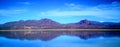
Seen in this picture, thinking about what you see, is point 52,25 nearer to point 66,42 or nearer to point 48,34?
point 48,34

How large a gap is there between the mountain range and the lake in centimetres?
11

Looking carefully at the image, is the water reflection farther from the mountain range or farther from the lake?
the mountain range

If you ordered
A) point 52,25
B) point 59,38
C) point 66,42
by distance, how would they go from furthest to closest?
point 52,25 < point 59,38 < point 66,42

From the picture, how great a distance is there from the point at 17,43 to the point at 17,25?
42 centimetres

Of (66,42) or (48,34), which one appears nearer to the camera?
(66,42)

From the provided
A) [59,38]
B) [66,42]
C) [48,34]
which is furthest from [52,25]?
[66,42]

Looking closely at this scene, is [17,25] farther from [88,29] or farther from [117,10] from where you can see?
[117,10]

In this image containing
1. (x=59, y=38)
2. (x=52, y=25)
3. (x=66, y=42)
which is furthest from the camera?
(x=52, y=25)

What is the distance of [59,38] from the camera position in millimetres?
5953

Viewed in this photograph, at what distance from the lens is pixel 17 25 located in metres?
6.01

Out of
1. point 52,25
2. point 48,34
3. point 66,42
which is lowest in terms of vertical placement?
point 66,42

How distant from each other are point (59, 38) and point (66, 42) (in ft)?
0.74

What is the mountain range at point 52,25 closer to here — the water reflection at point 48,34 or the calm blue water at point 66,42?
the water reflection at point 48,34

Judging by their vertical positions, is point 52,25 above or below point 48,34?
above
